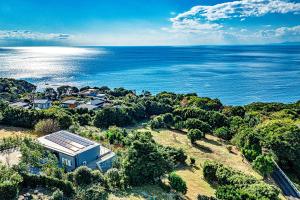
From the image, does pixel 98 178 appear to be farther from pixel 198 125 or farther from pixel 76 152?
pixel 198 125

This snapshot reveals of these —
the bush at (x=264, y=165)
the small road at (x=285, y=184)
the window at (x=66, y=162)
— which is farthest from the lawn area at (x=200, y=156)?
the window at (x=66, y=162)

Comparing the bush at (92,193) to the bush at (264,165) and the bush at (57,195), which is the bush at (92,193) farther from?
the bush at (264,165)

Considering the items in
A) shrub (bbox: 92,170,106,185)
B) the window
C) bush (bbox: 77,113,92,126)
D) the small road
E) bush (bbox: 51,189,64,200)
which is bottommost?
the small road

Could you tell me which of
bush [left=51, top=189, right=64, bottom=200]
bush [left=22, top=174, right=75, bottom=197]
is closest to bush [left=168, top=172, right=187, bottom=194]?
bush [left=22, top=174, right=75, bottom=197]

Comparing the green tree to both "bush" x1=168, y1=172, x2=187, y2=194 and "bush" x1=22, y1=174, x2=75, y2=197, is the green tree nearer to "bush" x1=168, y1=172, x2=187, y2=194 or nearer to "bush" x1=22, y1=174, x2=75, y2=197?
"bush" x1=168, y1=172, x2=187, y2=194

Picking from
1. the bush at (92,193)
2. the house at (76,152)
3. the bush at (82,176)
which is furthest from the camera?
the house at (76,152)

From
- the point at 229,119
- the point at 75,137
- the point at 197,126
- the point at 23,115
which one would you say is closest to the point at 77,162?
the point at 75,137

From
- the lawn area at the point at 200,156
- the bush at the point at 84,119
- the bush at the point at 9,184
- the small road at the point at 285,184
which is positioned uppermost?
the bush at the point at 9,184

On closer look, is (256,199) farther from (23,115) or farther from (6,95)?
(6,95)

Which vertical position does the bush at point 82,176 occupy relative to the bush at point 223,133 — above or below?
above

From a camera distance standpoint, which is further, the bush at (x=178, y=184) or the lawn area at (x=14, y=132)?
the lawn area at (x=14, y=132)
